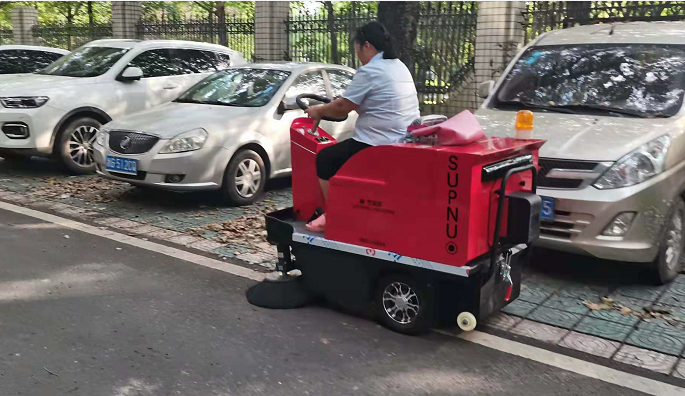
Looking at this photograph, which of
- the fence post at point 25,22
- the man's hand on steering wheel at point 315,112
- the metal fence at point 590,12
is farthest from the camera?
the fence post at point 25,22

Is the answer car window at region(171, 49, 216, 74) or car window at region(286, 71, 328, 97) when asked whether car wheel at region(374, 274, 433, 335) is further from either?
car window at region(171, 49, 216, 74)

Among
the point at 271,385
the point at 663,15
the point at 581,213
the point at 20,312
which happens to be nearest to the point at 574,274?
the point at 581,213

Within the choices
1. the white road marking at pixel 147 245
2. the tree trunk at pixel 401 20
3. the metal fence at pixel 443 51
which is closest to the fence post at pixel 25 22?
the metal fence at pixel 443 51

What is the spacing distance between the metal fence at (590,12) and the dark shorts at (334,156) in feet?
19.0

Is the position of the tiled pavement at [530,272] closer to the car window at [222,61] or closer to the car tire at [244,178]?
the car tire at [244,178]

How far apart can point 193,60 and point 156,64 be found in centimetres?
63

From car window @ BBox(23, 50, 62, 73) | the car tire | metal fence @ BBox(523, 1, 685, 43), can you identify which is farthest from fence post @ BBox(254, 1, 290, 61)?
the car tire

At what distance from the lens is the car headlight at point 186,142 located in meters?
6.60

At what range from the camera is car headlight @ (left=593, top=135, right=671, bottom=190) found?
A: 439 centimetres

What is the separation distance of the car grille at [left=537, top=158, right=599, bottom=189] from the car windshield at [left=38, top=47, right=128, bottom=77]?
691 cm

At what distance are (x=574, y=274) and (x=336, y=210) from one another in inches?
90.3

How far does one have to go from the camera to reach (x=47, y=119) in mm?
8266

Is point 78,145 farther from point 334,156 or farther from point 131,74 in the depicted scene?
point 334,156

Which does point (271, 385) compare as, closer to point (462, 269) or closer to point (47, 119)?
point (462, 269)
